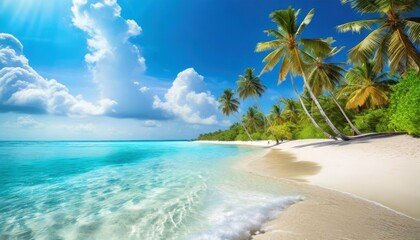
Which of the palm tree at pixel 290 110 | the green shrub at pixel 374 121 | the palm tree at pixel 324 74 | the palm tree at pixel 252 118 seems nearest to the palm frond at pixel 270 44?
the palm tree at pixel 324 74

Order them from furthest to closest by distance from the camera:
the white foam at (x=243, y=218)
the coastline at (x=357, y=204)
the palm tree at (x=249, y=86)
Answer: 1. the palm tree at (x=249, y=86)
2. the white foam at (x=243, y=218)
3. the coastline at (x=357, y=204)

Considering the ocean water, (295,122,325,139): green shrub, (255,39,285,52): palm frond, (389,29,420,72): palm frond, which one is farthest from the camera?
(295,122,325,139): green shrub

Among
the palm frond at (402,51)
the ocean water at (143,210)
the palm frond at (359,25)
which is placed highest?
the palm frond at (359,25)

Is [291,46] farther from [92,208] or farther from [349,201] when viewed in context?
[92,208]

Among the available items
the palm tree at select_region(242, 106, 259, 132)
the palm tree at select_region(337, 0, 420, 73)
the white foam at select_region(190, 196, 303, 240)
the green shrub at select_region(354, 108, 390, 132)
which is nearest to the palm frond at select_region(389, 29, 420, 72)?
the palm tree at select_region(337, 0, 420, 73)

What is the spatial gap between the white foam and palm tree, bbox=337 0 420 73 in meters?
9.78

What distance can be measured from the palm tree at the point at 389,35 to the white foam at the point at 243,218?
978cm

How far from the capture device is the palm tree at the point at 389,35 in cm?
955

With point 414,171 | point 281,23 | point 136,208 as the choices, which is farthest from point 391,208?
point 281,23

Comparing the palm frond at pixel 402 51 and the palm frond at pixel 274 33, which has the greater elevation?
the palm frond at pixel 274 33

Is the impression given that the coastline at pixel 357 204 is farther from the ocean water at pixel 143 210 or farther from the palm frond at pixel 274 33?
the palm frond at pixel 274 33

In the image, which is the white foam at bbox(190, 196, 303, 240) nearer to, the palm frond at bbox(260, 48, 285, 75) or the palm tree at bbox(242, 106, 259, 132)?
the palm frond at bbox(260, 48, 285, 75)

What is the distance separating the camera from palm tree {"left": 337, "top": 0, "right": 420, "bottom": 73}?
955 cm

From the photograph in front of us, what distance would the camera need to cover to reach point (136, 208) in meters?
5.17
